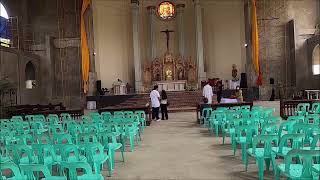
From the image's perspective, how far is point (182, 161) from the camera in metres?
7.89

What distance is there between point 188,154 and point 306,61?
20.7 meters

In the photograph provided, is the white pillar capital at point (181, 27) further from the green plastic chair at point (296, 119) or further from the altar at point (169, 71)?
the green plastic chair at point (296, 119)

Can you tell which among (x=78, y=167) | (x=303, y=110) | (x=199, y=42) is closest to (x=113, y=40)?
(x=199, y=42)

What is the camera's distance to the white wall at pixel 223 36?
3039cm

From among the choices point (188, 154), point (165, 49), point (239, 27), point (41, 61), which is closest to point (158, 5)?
point (165, 49)

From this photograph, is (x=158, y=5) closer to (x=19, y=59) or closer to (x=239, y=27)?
(x=239, y=27)

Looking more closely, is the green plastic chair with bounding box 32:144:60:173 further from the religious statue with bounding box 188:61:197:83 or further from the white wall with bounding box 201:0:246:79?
the white wall with bounding box 201:0:246:79

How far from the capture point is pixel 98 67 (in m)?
29.7

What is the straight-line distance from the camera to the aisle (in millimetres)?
6716

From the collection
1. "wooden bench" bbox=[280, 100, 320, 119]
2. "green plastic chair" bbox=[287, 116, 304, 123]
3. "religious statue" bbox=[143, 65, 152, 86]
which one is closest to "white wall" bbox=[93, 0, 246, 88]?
"religious statue" bbox=[143, 65, 152, 86]

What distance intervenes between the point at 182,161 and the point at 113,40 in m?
23.4

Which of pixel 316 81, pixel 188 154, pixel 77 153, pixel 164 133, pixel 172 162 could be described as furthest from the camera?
pixel 316 81

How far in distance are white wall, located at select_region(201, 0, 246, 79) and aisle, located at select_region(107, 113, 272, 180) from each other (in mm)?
19164

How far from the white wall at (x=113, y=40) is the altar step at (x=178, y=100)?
231 inches
